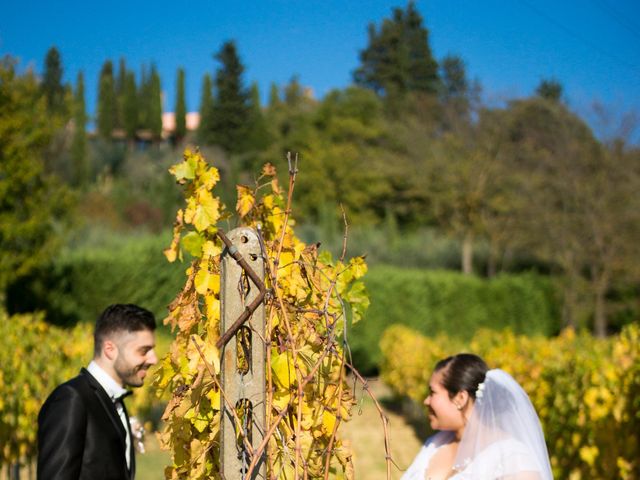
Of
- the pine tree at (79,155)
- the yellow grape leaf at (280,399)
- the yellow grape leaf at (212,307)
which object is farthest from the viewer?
the pine tree at (79,155)

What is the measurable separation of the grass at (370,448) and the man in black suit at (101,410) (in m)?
4.11

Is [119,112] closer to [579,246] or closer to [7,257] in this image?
[579,246]

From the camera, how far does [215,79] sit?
5366 cm

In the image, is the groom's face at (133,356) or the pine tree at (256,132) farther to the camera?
the pine tree at (256,132)

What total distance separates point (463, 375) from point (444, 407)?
0.51 ft

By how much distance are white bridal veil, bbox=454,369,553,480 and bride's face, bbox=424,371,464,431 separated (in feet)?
0.23

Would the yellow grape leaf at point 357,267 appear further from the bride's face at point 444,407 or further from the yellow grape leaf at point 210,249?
the bride's face at point 444,407

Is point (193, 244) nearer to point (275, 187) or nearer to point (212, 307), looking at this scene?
point (212, 307)

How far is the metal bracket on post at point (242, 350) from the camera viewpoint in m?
1.47

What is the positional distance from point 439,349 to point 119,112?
6128cm

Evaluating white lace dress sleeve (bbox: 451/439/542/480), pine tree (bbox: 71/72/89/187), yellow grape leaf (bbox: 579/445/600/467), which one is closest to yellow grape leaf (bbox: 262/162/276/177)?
white lace dress sleeve (bbox: 451/439/542/480)

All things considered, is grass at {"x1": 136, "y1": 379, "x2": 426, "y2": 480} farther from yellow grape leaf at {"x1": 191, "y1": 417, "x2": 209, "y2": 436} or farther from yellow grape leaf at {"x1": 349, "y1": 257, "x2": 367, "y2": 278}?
yellow grape leaf at {"x1": 191, "y1": 417, "x2": 209, "y2": 436}

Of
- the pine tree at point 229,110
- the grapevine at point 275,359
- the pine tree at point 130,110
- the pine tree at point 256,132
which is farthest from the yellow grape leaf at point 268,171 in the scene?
the pine tree at point 130,110

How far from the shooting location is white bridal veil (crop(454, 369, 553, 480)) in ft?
9.15
